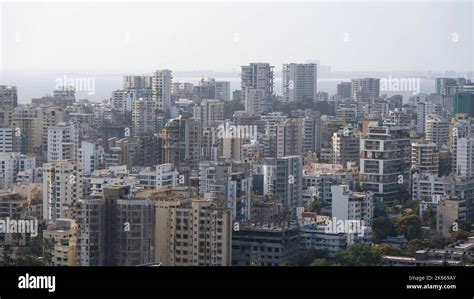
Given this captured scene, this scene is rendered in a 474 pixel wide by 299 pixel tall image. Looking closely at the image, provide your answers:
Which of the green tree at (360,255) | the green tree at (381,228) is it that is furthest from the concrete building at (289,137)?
the green tree at (360,255)

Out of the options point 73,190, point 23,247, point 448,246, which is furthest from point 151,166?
point 448,246

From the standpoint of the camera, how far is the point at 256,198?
391 cm

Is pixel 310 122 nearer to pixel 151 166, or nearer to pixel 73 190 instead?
pixel 151 166

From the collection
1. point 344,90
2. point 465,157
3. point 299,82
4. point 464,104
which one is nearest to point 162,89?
point 299,82

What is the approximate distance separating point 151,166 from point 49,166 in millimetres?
523

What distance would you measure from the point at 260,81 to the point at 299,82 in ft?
0.77

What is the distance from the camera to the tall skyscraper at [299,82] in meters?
4.52

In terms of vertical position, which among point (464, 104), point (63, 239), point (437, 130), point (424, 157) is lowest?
point (63, 239)

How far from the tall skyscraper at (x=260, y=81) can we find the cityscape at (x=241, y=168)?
0.6 inches

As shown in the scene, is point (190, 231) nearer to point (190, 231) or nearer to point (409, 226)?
point (190, 231)

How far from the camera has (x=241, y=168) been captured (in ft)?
14.4

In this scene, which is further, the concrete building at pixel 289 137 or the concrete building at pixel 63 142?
the concrete building at pixel 289 137

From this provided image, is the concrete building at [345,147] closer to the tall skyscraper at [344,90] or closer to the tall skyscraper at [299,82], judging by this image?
the tall skyscraper at [344,90]

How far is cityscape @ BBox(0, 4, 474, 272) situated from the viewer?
10.2 feet
